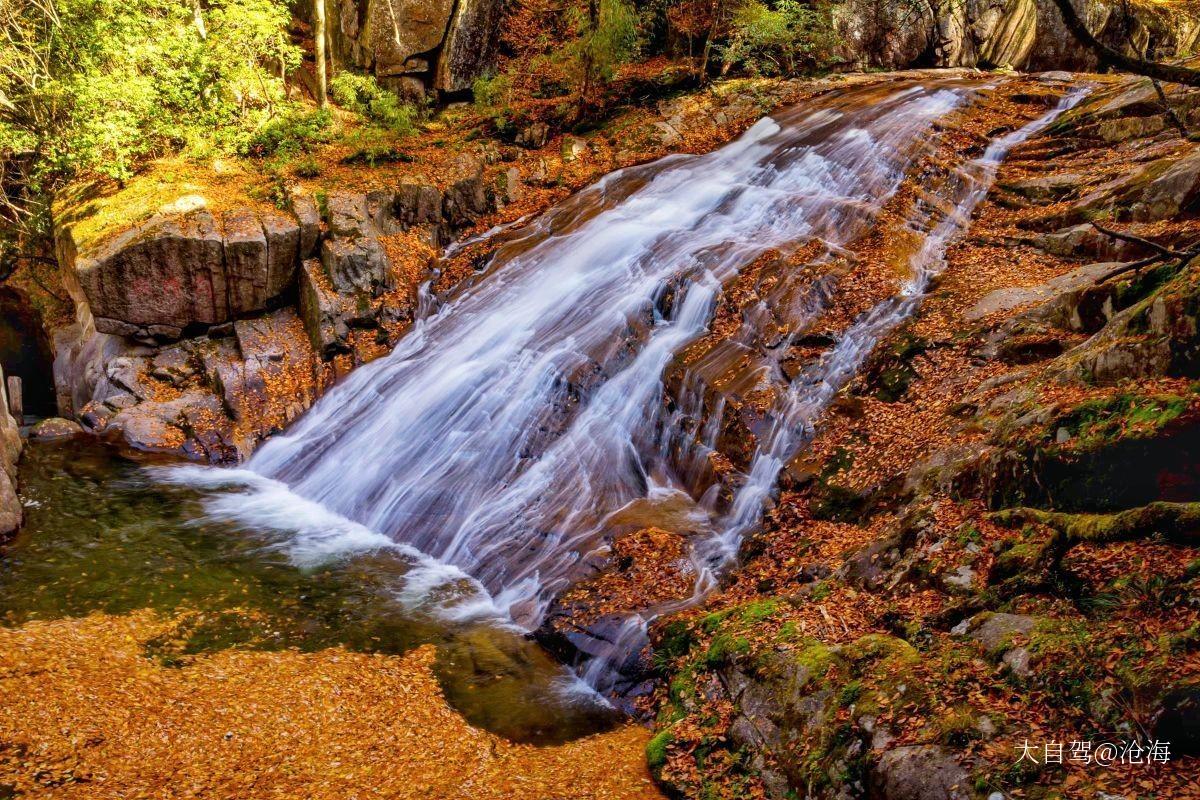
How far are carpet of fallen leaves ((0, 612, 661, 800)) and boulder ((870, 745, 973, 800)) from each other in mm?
2174

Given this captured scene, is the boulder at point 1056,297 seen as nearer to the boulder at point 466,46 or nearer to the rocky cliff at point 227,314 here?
the rocky cliff at point 227,314

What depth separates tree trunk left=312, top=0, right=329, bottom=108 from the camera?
18.0 m

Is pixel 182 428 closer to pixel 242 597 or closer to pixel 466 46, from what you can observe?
pixel 242 597

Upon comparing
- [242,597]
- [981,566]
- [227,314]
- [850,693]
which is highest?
[227,314]

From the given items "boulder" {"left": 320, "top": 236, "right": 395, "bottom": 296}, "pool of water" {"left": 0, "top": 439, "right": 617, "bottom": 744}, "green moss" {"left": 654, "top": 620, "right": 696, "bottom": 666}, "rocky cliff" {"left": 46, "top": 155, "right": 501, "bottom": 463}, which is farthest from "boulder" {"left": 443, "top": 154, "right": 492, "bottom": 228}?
"green moss" {"left": 654, "top": 620, "right": 696, "bottom": 666}

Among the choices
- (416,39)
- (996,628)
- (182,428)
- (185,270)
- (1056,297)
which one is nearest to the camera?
(996,628)

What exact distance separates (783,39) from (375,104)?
473 inches

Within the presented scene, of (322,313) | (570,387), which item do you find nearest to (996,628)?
(570,387)

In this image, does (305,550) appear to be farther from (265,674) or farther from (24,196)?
(24,196)

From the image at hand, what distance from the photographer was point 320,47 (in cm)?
1827

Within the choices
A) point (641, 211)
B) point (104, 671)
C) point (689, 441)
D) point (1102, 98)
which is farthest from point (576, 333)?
point (1102, 98)

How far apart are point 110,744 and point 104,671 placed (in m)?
1.27

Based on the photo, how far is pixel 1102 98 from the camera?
15.1 m

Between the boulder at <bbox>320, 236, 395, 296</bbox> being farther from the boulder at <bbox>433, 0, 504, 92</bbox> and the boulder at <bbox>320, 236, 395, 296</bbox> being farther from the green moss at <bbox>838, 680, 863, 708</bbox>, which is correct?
the green moss at <bbox>838, 680, 863, 708</bbox>
